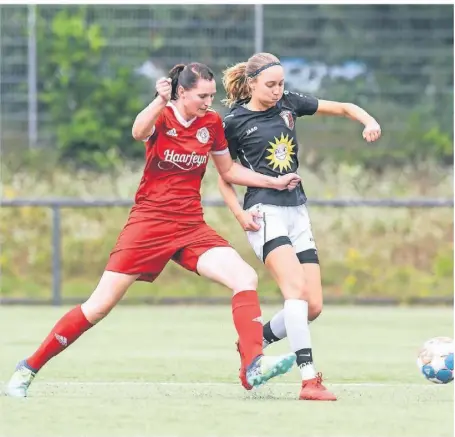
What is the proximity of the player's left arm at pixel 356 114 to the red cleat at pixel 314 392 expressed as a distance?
4.38ft

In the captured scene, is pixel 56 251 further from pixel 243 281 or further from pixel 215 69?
pixel 243 281

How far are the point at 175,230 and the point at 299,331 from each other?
0.86 metres

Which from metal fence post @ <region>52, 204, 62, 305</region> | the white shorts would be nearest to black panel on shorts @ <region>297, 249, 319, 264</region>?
the white shorts

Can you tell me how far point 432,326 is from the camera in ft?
42.4

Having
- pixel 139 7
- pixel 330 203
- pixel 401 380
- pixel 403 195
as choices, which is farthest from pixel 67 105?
pixel 401 380

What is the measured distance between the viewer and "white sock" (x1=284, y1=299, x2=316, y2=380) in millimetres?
7895

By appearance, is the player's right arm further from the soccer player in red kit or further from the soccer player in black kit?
the soccer player in black kit

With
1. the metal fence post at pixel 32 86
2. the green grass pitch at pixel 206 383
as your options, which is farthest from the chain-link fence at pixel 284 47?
the green grass pitch at pixel 206 383

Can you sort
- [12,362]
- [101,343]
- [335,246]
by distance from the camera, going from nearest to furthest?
[12,362]
[101,343]
[335,246]

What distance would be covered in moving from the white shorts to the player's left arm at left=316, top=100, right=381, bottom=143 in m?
0.58

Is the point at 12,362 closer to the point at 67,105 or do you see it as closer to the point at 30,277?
the point at 30,277

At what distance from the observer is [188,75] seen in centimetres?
796

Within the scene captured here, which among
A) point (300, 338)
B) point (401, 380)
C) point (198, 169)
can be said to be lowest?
point (401, 380)

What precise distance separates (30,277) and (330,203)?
3.27 meters
